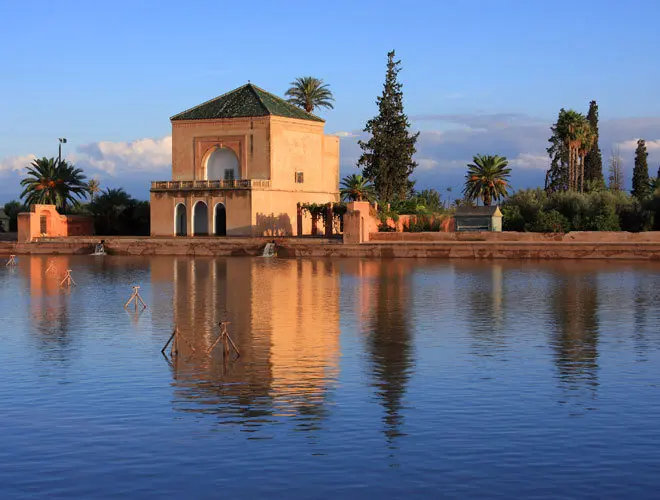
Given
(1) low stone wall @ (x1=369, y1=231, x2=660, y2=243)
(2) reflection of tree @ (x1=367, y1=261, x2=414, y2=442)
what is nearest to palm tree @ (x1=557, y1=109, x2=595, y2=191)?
(1) low stone wall @ (x1=369, y1=231, x2=660, y2=243)

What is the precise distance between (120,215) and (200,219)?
6.45m

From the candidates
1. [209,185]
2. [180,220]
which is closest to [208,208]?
[209,185]

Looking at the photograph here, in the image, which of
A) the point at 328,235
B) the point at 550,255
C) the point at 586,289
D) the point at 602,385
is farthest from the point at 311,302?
the point at 328,235

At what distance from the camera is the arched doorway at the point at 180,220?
51.9 m

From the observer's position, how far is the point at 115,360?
A: 1429 cm

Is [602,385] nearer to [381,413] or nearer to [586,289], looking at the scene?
[381,413]

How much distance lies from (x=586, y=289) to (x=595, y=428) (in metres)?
17.5

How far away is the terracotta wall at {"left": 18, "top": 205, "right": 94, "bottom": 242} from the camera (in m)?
50.8

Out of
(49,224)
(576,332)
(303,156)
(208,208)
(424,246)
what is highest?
(303,156)

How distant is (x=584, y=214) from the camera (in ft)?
150

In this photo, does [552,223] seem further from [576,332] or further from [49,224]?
[576,332]

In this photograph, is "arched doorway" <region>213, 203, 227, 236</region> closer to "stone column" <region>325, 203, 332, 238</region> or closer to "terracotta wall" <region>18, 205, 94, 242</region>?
"stone column" <region>325, 203, 332, 238</region>

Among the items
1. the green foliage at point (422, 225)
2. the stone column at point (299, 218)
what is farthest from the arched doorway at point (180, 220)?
the green foliage at point (422, 225)

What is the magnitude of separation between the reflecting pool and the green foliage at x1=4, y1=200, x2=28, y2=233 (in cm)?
3927
